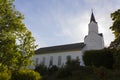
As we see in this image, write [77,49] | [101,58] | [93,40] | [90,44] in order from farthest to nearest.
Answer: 1. [93,40]
2. [90,44]
3. [77,49]
4. [101,58]

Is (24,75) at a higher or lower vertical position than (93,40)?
lower

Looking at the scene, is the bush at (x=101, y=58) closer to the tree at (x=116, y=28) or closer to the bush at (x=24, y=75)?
the tree at (x=116, y=28)

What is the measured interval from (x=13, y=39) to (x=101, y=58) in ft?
58.4

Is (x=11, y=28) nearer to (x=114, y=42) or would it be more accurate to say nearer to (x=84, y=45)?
(x=114, y=42)

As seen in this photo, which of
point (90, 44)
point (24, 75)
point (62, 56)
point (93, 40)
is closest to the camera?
point (24, 75)

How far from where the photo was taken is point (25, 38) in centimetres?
1919

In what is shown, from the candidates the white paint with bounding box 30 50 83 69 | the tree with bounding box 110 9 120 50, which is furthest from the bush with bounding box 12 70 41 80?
the white paint with bounding box 30 50 83 69

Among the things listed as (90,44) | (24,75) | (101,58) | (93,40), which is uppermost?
(93,40)

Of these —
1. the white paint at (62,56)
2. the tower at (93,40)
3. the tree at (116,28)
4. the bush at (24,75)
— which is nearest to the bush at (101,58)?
the tree at (116,28)

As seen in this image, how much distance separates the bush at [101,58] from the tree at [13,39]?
15.0 metres

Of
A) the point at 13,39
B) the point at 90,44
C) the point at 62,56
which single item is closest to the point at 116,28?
the point at 13,39

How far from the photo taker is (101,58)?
31.6 metres

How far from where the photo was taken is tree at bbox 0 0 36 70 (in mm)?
17047

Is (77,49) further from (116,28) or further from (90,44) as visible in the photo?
(116,28)
